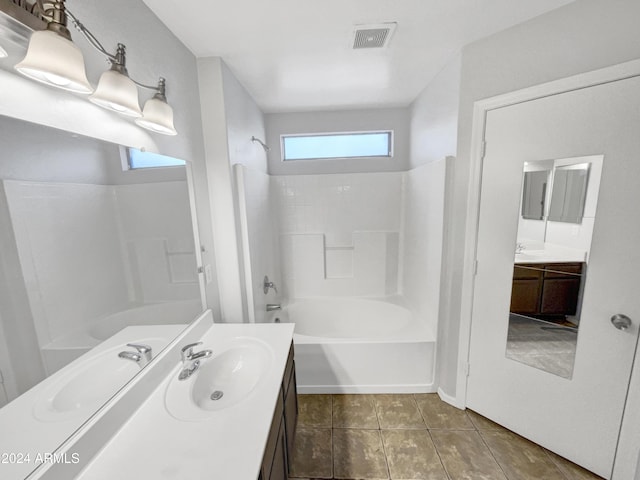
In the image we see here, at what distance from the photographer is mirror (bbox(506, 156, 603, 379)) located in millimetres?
1394

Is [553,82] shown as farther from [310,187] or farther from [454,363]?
[310,187]

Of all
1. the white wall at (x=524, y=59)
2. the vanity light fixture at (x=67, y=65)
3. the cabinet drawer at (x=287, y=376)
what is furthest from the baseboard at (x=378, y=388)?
the vanity light fixture at (x=67, y=65)

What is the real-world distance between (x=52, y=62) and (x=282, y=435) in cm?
155

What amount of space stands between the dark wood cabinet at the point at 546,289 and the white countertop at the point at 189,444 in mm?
1571

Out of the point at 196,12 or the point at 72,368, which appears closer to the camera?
the point at 72,368

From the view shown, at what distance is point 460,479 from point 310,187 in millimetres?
2590

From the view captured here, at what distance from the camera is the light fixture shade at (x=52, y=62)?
25.9 inches

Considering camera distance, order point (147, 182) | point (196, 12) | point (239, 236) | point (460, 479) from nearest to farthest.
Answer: point (147, 182)
point (196, 12)
point (460, 479)
point (239, 236)

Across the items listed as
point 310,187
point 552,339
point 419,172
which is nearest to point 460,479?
point 552,339

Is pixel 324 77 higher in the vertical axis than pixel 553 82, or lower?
higher

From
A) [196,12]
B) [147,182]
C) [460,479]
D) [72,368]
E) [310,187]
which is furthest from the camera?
[310,187]

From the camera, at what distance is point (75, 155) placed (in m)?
0.85

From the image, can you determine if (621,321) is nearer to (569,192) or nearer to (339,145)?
(569,192)

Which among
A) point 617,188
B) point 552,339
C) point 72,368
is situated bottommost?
point 552,339
